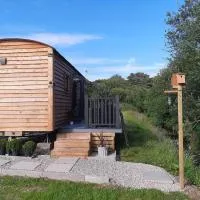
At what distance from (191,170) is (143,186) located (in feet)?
5.48

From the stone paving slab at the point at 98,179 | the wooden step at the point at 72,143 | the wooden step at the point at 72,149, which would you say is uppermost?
the wooden step at the point at 72,143

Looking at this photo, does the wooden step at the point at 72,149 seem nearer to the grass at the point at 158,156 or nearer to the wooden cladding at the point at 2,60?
the grass at the point at 158,156

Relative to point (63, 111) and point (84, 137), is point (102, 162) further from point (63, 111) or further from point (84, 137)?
point (63, 111)

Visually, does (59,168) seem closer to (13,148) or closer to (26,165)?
(26,165)

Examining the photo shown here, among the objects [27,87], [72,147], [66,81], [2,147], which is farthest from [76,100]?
[2,147]

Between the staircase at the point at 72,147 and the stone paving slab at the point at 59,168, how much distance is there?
63.1 inches

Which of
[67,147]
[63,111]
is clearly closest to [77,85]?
[63,111]

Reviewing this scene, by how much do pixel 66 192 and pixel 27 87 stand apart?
5.97 metres

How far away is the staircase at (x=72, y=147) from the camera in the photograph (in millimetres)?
11586

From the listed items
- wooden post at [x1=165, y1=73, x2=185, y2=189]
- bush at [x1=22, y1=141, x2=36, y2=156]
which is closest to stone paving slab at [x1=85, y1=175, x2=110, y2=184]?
wooden post at [x1=165, y1=73, x2=185, y2=189]

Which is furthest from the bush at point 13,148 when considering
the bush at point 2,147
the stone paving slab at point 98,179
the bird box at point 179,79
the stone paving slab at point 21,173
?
the bird box at point 179,79

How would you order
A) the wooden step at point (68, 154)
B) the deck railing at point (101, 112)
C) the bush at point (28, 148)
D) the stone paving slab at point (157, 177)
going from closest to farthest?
the stone paving slab at point (157, 177) < the bush at point (28, 148) < the wooden step at point (68, 154) < the deck railing at point (101, 112)

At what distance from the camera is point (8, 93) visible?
499 inches

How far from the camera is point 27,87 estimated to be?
12.6 m
